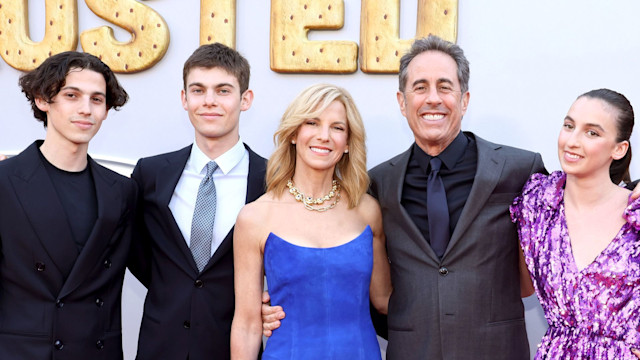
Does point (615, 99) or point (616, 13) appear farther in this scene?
point (616, 13)

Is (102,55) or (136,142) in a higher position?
(102,55)

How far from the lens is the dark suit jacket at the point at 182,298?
9.36ft

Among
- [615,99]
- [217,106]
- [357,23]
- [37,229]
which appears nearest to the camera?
[615,99]

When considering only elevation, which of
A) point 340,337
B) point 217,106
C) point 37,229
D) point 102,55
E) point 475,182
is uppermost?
point 102,55

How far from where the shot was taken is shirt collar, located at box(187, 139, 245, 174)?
10.0ft

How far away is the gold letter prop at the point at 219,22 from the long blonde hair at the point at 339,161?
57.6 inches

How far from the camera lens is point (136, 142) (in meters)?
4.32

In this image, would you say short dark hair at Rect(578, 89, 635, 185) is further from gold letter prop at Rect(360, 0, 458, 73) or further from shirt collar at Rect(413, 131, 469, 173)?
gold letter prop at Rect(360, 0, 458, 73)

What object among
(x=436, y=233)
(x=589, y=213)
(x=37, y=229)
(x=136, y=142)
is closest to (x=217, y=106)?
(x=37, y=229)

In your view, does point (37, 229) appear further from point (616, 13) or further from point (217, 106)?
point (616, 13)

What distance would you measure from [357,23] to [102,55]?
1.77 m

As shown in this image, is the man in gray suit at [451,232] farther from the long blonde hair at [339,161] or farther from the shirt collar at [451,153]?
the long blonde hair at [339,161]

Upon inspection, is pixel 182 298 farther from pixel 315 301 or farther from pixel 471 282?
pixel 471 282

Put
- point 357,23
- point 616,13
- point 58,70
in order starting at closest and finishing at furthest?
point 58,70 → point 616,13 → point 357,23
